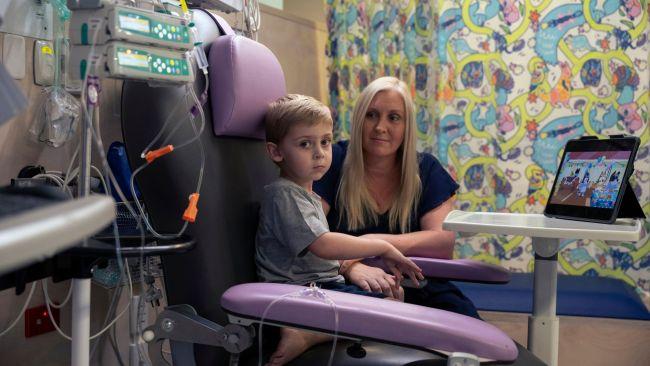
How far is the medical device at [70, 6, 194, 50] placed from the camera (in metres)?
1.04

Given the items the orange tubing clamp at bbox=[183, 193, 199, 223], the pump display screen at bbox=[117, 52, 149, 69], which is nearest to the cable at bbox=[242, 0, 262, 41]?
the pump display screen at bbox=[117, 52, 149, 69]

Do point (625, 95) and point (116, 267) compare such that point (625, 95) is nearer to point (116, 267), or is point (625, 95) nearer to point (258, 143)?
point (258, 143)

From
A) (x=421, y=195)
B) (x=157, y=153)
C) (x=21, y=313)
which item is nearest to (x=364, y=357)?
(x=157, y=153)

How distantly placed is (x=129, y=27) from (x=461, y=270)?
37.6 inches

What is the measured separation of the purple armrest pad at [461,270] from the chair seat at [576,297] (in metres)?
0.81

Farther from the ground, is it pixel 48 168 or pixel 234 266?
pixel 48 168

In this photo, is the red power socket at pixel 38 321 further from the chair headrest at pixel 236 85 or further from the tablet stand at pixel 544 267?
the tablet stand at pixel 544 267

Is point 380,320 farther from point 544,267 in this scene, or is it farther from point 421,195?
point 421,195

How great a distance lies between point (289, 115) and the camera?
50.7 inches

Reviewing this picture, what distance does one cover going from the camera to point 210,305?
1.12 metres

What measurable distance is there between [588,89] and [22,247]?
2878mm

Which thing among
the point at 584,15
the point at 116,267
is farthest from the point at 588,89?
the point at 116,267

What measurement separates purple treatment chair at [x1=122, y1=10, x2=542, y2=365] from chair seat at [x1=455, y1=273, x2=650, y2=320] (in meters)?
1.17

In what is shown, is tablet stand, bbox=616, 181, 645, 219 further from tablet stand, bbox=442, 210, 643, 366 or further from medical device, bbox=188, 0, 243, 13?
medical device, bbox=188, 0, 243, 13
